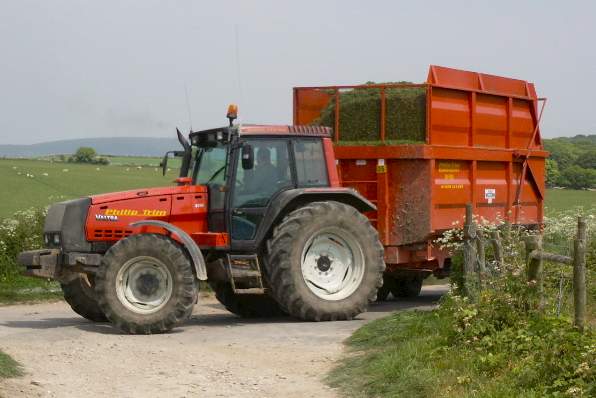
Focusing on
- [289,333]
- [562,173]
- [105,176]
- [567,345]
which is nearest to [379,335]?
[289,333]

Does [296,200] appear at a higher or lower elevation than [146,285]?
higher

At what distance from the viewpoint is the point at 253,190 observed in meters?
13.2

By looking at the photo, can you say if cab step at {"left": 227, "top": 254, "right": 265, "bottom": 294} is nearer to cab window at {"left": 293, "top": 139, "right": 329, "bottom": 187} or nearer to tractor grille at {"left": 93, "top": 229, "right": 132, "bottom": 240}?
cab window at {"left": 293, "top": 139, "right": 329, "bottom": 187}

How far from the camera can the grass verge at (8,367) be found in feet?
29.6

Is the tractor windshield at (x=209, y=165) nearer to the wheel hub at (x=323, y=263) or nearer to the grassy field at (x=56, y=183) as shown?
the wheel hub at (x=323, y=263)

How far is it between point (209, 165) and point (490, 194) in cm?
458

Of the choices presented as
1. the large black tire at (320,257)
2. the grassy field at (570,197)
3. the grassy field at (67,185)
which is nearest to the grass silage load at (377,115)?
the large black tire at (320,257)

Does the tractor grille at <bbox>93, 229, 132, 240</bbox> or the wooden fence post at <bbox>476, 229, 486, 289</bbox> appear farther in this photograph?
the tractor grille at <bbox>93, 229, 132, 240</bbox>

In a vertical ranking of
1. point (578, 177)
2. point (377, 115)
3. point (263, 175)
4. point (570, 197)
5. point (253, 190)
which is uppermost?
point (377, 115)

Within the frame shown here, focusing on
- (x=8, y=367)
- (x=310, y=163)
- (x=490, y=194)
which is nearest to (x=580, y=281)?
(x=8, y=367)

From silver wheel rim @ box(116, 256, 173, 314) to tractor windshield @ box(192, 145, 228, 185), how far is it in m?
1.55

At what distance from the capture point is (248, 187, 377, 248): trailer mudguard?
13.1 m

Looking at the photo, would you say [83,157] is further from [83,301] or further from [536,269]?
[536,269]

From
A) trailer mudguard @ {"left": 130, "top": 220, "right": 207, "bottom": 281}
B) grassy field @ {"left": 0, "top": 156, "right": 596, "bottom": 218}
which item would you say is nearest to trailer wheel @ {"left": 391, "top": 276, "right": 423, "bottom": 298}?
trailer mudguard @ {"left": 130, "top": 220, "right": 207, "bottom": 281}
